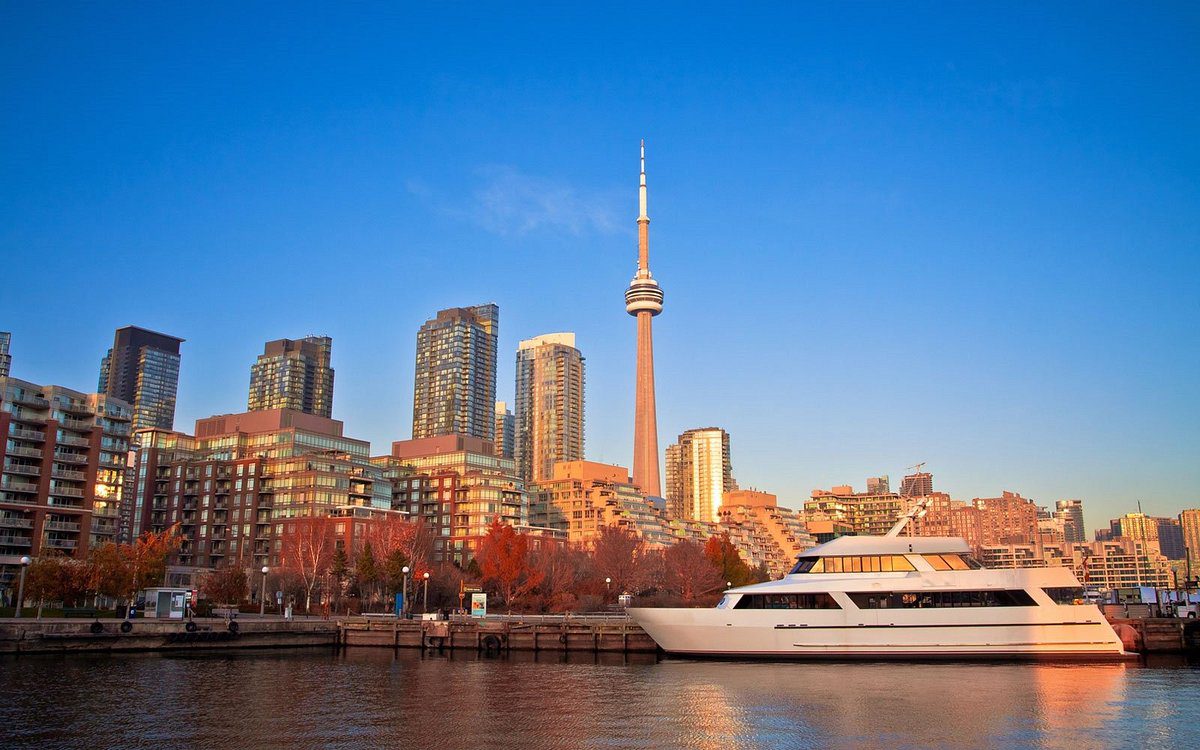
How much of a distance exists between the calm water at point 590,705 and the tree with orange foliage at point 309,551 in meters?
48.2

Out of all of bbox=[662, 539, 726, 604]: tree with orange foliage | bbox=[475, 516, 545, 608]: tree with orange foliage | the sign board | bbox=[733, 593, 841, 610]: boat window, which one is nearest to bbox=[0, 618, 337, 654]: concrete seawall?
the sign board

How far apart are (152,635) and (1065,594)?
55748 mm

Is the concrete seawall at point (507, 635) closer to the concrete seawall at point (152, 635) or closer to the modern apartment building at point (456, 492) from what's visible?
the concrete seawall at point (152, 635)

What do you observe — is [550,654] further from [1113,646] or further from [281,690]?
[1113,646]

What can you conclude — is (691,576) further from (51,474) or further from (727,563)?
(51,474)

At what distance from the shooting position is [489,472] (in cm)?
16125

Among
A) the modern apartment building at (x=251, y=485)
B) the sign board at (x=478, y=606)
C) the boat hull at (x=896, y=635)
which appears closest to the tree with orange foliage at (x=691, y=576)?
the sign board at (x=478, y=606)

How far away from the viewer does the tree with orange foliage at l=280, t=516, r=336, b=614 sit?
103188mm

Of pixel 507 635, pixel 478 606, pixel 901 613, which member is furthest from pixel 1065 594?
pixel 478 606

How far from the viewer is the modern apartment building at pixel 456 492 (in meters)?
148

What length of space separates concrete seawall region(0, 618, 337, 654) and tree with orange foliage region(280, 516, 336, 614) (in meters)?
27.3

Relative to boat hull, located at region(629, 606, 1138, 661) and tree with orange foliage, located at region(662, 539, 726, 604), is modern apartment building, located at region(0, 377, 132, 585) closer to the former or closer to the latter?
tree with orange foliage, located at region(662, 539, 726, 604)

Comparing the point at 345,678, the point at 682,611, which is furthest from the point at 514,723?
→ the point at 682,611

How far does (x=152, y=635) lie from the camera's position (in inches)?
2427
